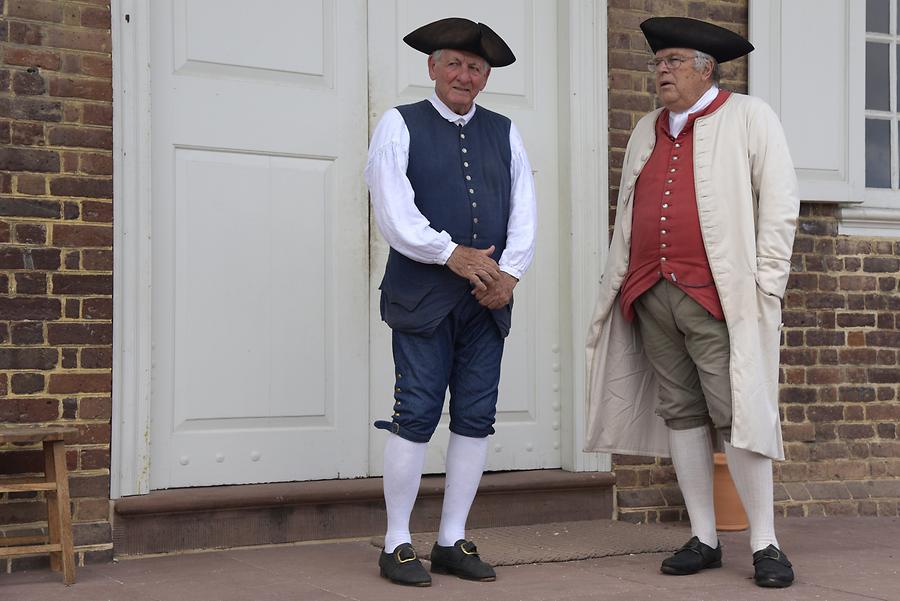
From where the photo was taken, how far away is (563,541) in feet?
14.6

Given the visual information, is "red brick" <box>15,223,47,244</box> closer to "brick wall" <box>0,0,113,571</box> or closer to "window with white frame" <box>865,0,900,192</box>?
"brick wall" <box>0,0,113,571</box>

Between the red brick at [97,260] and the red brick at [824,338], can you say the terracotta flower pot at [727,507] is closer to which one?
the red brick at [824,338]

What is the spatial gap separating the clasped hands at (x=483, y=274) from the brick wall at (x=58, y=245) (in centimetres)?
125

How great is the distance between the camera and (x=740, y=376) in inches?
151

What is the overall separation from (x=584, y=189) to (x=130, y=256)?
1.86 metres

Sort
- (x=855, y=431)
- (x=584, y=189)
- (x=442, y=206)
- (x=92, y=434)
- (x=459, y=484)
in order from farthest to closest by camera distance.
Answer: (x=855, y=431) → (x=584, y=189) → (x=92, y=434) → (x=459, y=484) → (x=442, y=206)

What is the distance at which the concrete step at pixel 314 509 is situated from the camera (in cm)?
417

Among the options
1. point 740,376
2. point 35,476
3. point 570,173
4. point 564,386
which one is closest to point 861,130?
point 570,173

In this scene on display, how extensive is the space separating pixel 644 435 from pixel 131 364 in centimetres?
176

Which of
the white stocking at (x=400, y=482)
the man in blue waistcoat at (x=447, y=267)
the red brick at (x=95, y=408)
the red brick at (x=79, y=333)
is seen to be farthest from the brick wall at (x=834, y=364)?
the red brick at (x=95, y=408)

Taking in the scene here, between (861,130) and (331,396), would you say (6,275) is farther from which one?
(861,130)

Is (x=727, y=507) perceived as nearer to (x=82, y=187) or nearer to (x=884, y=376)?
(x=884, y=376)

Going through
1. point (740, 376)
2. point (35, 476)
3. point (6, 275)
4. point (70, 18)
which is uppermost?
point (70, 18)

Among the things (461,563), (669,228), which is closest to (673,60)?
(669,228)
